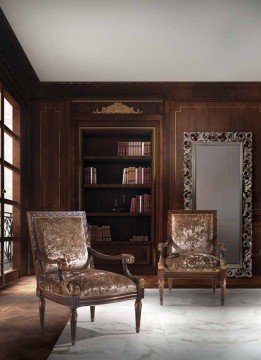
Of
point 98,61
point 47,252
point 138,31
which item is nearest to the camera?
point 47,252

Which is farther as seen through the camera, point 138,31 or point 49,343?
point 138,31

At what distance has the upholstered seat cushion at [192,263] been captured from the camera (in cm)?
490

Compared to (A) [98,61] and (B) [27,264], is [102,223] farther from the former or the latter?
(A) [98,61]

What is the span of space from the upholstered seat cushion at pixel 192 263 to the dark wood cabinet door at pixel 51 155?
2.48m

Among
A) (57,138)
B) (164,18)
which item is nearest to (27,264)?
(57,138)

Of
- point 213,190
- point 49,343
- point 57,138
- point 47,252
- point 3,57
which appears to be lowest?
point 49,343

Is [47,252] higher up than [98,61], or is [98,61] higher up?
[98,61]

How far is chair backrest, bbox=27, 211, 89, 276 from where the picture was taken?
3.66 meters

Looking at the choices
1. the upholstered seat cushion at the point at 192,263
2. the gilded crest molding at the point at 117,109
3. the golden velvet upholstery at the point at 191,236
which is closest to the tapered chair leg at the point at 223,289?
the upholstered seat cushion at the point at 192,263

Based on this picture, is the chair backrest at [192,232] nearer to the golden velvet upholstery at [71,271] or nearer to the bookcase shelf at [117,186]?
the bookcase shelf at [117,186]

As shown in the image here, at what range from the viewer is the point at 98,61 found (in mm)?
6168

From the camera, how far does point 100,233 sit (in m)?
7.05

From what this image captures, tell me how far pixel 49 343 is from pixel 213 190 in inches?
165

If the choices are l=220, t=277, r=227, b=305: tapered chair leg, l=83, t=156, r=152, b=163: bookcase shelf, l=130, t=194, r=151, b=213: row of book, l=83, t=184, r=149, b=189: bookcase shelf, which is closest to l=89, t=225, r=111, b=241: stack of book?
l=130, t=194, r=151, b=213: row of book
